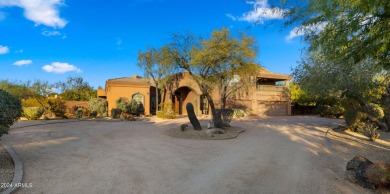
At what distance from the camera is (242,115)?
30047 mm

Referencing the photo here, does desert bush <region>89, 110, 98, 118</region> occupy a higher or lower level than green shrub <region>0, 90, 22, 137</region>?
lower

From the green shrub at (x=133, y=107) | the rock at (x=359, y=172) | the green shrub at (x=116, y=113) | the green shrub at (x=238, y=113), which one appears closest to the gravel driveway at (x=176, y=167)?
the rock at (x=359, y=172)

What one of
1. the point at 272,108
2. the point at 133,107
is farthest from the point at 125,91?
the point at 272,108

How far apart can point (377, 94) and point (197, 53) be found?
11.7 meters

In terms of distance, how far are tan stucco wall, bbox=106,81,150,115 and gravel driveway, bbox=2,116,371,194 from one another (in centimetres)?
1650

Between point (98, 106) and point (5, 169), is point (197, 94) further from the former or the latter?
point (5, 169)

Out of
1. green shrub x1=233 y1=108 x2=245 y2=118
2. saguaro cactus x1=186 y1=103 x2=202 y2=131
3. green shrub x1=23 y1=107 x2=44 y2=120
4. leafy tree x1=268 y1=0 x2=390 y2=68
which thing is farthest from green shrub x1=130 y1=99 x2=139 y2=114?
leafy tree x1=268 y1=0 x2=390 y2=68

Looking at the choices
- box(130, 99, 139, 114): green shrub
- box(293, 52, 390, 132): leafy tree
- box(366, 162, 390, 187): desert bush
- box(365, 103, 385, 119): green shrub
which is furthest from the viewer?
box(130, 99, 139, 114): green shrub

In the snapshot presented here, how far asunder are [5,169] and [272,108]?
30.9 metres

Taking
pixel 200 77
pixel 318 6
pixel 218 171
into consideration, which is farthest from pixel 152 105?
pixel 318 6

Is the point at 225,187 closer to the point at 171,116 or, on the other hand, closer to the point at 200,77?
the point at 200,77

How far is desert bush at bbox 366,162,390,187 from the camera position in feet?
19.1

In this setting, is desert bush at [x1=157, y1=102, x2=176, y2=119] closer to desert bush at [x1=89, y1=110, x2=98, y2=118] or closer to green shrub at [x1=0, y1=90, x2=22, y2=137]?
desert bush at [x1=89, y1=110, x2=98, y2=118]

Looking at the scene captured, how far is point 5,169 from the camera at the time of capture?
688 centimetres
